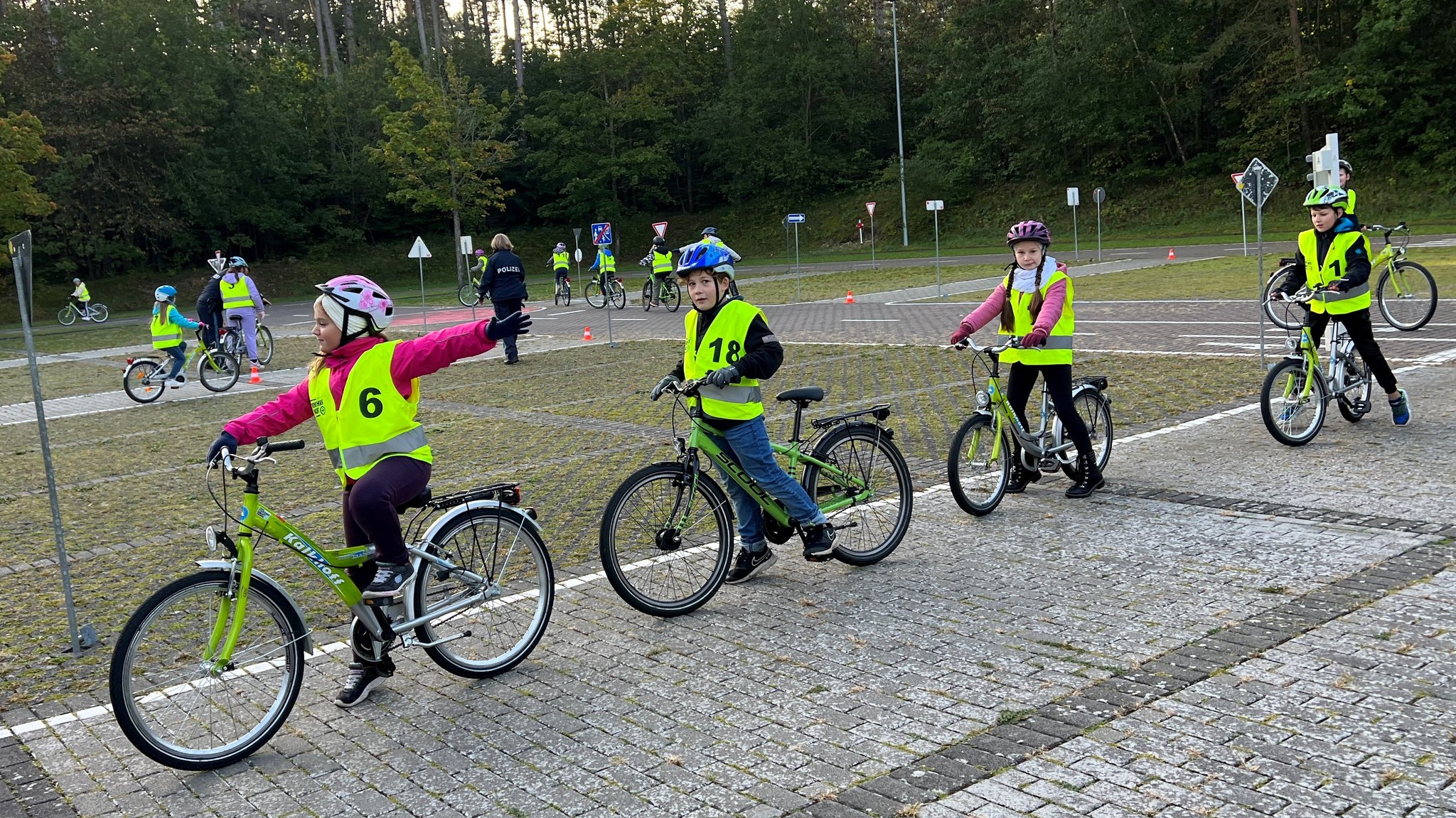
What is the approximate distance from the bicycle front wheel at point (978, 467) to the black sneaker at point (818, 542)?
48.6 inches

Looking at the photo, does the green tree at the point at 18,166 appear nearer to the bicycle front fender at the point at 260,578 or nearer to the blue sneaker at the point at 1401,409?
the bicycle front fender at the point at 260,578

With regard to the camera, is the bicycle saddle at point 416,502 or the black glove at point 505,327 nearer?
the black glove at point 505,327

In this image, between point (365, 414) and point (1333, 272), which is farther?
point (1333, 272)

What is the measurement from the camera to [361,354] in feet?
15.8

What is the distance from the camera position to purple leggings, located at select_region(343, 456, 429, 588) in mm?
4688

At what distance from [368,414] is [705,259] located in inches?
70.7

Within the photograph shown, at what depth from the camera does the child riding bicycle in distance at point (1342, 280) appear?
8.88 m

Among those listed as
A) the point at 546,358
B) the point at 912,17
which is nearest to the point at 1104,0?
the point at 912,17

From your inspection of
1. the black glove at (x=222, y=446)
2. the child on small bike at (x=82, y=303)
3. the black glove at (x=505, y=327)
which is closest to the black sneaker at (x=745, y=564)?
the black glove at (x=505, y=327)

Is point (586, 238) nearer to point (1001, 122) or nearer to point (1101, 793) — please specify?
point (1001, 122)

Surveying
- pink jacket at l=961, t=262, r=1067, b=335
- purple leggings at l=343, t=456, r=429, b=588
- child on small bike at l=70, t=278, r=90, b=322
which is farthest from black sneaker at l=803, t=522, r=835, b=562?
child on small bike at l=70, t=278, r=90, b=322

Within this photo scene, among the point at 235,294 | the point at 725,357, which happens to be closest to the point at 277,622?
the point at 725,357

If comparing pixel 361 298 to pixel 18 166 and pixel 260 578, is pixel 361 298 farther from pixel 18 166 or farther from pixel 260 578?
pixel 18 166

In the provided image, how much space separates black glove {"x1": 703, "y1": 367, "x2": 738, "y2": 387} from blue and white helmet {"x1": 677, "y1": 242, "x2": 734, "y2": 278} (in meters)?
0.49
